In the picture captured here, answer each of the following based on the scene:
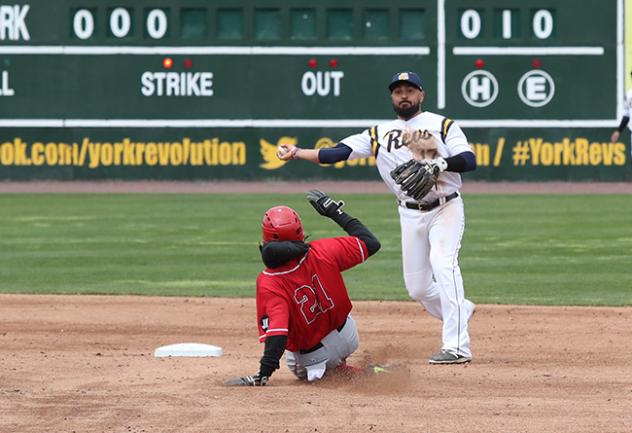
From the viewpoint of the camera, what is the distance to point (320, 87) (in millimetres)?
24578

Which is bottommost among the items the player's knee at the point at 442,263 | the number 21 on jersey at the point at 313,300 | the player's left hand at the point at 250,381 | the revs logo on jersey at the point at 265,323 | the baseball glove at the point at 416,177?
the player's left hand at the point at 250,381

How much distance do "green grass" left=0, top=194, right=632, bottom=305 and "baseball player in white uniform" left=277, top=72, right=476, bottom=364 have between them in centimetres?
311

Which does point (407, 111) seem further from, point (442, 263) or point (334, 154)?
point (442, 263)

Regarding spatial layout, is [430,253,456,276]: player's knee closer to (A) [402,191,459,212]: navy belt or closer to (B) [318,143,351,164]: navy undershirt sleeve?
(A) [402,191,459,212]: navy belt

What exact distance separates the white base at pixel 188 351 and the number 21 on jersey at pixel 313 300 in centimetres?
147

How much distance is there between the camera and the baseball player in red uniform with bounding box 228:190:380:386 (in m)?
7.25


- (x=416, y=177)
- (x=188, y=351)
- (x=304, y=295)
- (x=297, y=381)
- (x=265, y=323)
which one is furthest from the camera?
(x=188, y=351)

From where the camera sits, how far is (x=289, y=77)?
24656 millimetres

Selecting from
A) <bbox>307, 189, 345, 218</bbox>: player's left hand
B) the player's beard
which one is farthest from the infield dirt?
the player's beard

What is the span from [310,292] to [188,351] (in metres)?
1.66

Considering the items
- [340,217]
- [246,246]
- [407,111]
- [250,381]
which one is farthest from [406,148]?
[246,246]

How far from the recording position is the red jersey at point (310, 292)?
730 cm

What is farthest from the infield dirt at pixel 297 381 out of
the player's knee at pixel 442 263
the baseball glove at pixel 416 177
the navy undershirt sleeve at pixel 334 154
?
the navy undershirt sleeve at pixel 334 154

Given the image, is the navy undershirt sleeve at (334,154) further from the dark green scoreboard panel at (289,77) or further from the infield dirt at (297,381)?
the dark green scoreboard panel at (289,77)
